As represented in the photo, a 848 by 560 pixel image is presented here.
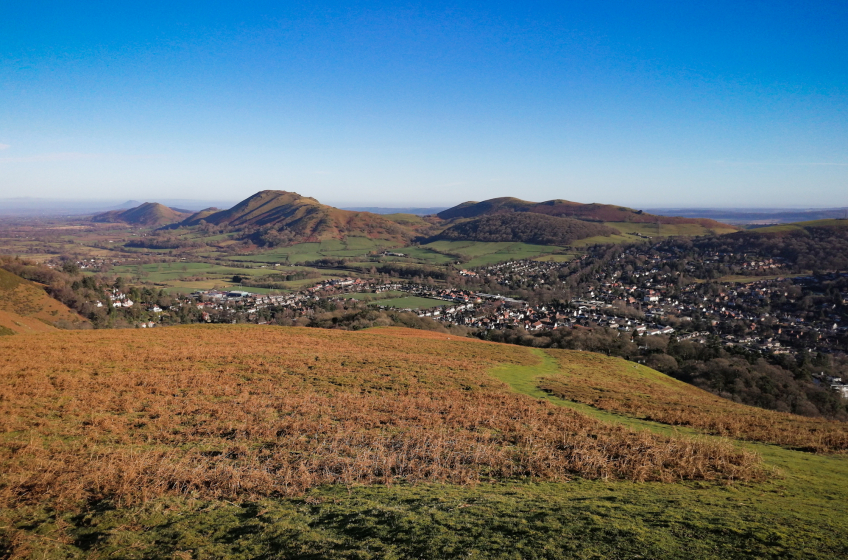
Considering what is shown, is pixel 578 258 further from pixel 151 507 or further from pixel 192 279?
pixel 151 507

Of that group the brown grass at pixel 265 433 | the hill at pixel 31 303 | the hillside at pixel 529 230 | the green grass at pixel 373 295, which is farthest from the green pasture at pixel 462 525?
the hillside at pixel 529 230

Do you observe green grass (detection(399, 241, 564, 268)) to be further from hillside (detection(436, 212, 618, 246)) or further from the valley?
the valley

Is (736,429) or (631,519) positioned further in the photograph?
(736,429)

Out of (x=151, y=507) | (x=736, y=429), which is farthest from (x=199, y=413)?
(x=736, y=429)

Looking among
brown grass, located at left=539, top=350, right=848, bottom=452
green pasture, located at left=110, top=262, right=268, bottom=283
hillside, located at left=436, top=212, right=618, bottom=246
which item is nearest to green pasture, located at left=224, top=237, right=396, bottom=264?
green pasture, located at left=110, top=262, right=268, bottom=283

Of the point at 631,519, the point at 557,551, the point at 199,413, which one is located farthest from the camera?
the point at 199,413

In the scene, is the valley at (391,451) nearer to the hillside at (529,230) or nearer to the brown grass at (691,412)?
the brown grass at (691,412)
